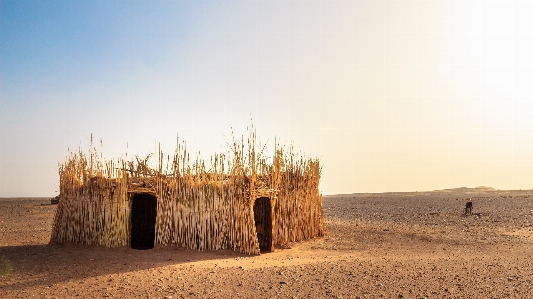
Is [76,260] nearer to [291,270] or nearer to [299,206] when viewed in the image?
Result: [291,270]

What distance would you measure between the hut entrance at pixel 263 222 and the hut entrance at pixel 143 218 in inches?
131

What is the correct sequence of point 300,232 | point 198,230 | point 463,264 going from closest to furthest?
1. point 463,264
2. point 198,230
3. point 300,232

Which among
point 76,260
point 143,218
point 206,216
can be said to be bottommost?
point 76,260

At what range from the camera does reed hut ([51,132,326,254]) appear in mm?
11523

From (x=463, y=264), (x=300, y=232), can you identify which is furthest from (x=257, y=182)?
(x=463, y=264)

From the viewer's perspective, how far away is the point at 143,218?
1484 cm

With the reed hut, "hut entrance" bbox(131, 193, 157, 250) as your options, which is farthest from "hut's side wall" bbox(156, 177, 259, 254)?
"hut entrance" bbox(131, 193, 157, 250)

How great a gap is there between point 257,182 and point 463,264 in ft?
17.1

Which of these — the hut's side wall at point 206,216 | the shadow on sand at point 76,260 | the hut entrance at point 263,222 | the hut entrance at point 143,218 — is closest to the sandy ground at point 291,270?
the shadow on sand at point 76,260

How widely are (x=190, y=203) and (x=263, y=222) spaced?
3111 mm

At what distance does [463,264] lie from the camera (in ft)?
33.0

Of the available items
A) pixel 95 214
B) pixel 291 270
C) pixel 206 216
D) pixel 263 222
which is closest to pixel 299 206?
pixel 263 222

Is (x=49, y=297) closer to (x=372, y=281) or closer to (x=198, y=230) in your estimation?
(x=198, y=230)

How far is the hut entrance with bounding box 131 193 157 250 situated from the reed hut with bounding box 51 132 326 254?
2.12 m
